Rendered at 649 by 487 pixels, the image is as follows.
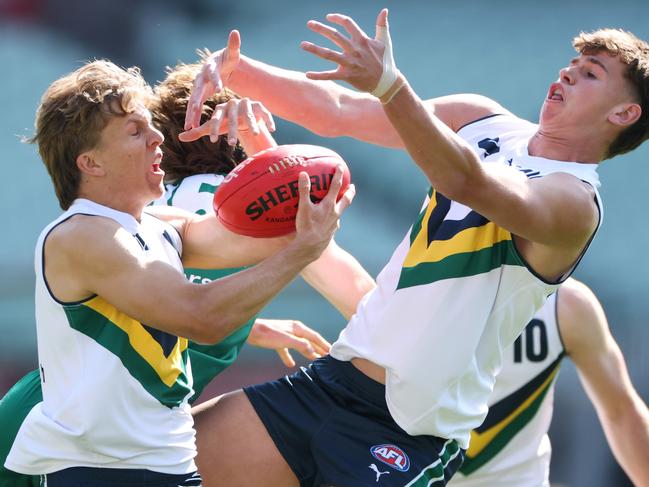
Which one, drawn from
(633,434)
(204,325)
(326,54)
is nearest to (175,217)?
(204,325)

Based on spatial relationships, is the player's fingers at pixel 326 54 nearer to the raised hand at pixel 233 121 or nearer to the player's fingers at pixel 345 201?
the player's fingers at pixel 345 201

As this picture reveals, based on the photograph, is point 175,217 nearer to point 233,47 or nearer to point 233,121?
point 233,121

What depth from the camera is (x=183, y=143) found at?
446cm

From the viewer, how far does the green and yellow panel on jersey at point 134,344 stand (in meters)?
3.17

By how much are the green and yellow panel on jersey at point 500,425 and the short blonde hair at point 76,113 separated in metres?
2.59

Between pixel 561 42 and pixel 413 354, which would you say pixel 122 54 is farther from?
pixel 413 354

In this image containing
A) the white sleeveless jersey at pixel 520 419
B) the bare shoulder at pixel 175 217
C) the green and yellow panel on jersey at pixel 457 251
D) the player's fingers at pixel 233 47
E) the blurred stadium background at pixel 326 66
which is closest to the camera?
the green and yellow panel on jersey at pixel 457 251

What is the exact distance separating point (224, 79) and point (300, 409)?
4.06 feet

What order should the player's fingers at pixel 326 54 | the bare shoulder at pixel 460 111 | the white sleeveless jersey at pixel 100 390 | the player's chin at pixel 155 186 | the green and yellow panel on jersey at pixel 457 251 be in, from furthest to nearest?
the bare shoulder at pixel 460 111, the green and yellow panel on jersey at pixel 457 251, the player's chin at pixel 155 186, the white sleeveless jersey at pixel 100 390, the player's fingers at pixel 326 54

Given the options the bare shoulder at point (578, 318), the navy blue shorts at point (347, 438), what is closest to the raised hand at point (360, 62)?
the navy blue shorts at point (347, 438)

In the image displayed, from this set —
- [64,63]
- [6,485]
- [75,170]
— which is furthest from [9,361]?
[75,170]

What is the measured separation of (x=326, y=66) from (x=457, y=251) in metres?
6.04

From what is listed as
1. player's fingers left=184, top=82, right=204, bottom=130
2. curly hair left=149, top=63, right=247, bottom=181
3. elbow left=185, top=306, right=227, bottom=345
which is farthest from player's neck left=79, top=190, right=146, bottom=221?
curly hair left=149, top=63, right=247, bottom=181

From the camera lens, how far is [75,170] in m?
3.34
